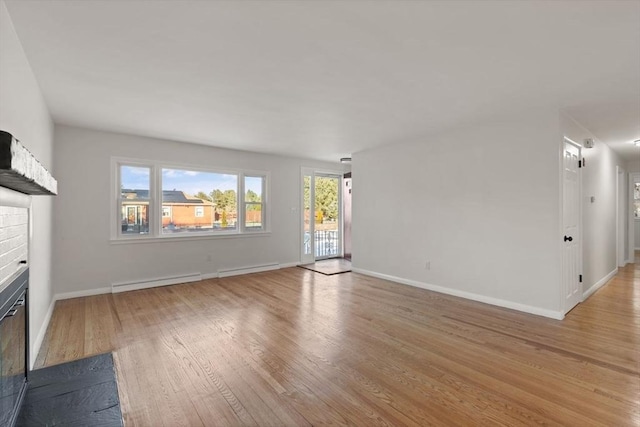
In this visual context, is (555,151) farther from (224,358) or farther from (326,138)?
(224,358)

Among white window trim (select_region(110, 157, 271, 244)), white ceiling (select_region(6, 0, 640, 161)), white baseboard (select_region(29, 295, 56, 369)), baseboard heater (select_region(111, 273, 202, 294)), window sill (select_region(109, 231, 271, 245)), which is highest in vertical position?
white ceiling (select_region(6, 0, 640, 161))

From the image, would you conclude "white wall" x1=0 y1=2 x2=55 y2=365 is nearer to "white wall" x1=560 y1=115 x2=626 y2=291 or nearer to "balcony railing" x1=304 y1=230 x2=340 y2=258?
"white wall" x1=560 y1=115 x2=626 y2=291

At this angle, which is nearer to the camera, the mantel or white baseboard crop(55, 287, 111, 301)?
the mantel

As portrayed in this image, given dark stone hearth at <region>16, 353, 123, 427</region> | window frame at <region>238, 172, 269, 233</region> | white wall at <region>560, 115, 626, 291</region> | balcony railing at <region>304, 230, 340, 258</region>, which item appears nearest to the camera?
dark stone hearth at <region>16, 353, 123, 427</region>

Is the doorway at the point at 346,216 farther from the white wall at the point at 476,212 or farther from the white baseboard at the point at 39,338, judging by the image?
the white baseboard at the point at 39,338

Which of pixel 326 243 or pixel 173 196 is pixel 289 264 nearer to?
pixel 326 243

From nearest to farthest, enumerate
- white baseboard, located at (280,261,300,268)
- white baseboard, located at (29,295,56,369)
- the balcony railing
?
white baseboard, located at (29,295,56,369) → white baseboard, located at (280,261,300,268) → the balcony railing

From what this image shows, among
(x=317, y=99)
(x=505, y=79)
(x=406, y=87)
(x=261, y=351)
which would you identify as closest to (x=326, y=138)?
(x=317, y=99)

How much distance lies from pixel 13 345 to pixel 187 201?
13.0 feet

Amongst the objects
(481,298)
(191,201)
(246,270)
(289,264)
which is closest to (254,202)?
(191,201)

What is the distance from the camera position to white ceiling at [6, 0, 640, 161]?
75.0 inches

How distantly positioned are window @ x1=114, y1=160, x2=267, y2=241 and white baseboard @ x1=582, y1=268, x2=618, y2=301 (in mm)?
5653

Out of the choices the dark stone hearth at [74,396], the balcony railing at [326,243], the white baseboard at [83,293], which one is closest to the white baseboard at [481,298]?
the balcony railing at [326,243]

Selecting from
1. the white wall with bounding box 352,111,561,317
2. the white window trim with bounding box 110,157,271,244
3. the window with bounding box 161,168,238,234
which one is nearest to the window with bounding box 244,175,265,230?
the white window trim with bounding box 110,157,271,244
